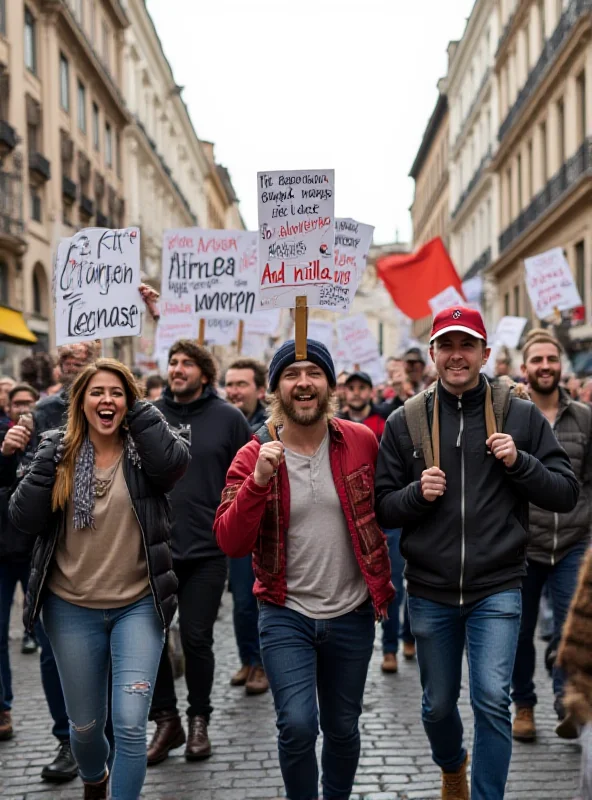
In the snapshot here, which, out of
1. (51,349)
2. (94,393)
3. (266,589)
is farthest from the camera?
(51,349)

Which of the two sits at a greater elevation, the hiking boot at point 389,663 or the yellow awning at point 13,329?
the yellow awning at point 13,329

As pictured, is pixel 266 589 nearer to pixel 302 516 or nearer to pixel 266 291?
pixel 302 516

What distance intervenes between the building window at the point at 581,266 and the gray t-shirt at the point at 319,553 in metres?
21.2

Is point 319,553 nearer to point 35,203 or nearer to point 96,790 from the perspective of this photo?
point 96,790

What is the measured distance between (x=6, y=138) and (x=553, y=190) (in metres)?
14.0

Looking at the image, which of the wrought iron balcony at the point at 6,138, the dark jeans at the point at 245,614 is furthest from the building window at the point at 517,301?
the dark jeans at the point at 245,614

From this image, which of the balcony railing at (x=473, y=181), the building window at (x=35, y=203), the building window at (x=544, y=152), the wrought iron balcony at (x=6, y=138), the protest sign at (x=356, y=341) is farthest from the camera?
the balcony railing at (x=473, y=181)

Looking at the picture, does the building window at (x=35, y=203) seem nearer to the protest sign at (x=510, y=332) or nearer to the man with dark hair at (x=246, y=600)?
the protest sign at (x=510, y=332)

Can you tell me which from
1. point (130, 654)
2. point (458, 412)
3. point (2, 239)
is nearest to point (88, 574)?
point (130, 654)

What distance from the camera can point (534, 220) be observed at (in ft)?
97.1

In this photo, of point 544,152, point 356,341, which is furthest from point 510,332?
point 544,152

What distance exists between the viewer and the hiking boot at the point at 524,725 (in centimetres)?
537

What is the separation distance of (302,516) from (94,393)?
101cm

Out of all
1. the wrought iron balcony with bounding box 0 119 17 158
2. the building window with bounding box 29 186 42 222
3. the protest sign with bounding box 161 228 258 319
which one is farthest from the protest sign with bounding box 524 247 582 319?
the building window with bounding box 29 186 42 222
